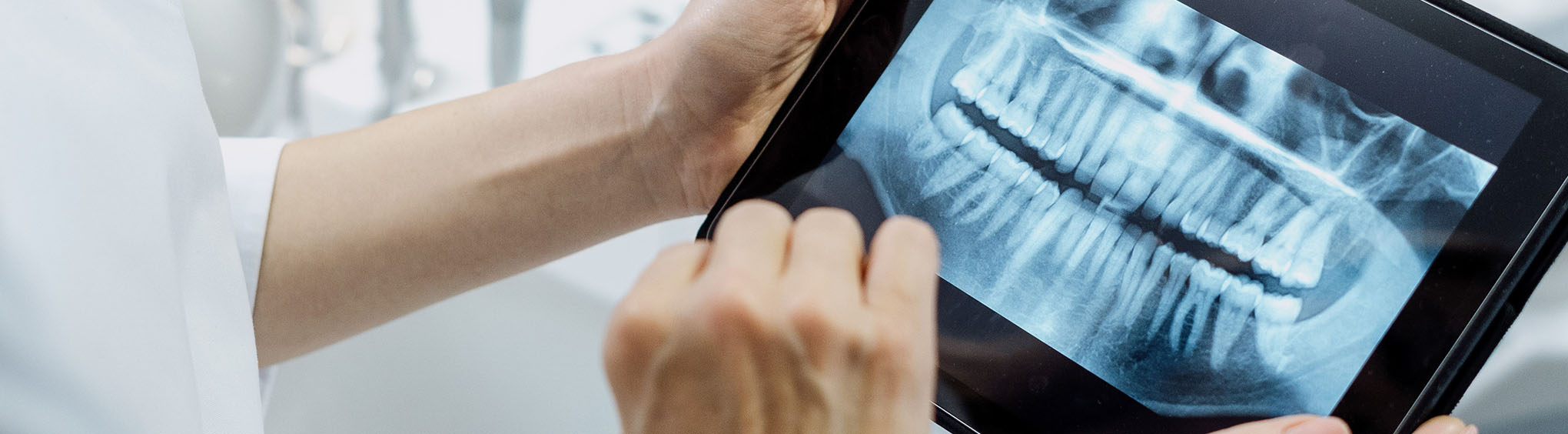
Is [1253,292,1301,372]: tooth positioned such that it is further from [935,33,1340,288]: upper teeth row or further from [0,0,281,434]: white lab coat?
[0,0,281,434]: white lab coat

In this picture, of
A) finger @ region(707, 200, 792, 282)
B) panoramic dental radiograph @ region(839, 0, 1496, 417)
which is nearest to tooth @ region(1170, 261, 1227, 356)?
panoramic dental radiograph @ region(839, 0, 1496, 417)

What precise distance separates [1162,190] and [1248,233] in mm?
40

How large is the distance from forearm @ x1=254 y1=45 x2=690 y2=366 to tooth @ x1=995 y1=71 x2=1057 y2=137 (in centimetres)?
22

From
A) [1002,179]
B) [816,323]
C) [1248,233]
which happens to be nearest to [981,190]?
[1002,179]

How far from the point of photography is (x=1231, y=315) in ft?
1.52

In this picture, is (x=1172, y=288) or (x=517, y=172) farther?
(x=517, y=172)

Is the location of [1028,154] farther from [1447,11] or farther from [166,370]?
[166,370]

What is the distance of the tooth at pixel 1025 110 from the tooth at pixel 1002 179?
1 centimetres

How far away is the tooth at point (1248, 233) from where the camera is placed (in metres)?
0.46

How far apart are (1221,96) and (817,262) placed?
253mm

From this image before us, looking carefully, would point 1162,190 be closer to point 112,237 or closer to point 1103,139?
point 1103,139

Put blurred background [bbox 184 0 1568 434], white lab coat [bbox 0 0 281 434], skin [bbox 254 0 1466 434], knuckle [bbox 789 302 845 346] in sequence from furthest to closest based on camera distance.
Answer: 1. blurred background [bbox 184 0 1568 434]
2. skin [bbox 254 0 1466 434]
3. white lab coat [bbox 0 0 281 434]
4. knuckle [bbox 789 302 845 346]

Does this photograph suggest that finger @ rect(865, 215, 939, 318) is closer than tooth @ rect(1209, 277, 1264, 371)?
Yes

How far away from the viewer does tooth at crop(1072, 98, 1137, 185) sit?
479 millimetres
